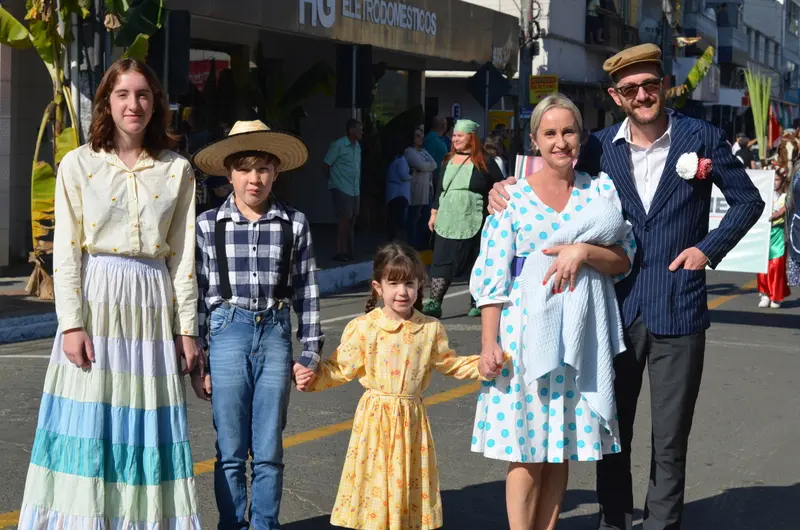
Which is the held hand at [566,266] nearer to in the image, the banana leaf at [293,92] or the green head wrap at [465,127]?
the green head wrap at [465,127]

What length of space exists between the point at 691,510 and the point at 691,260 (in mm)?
1763

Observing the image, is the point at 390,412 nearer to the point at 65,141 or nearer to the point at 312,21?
the point at 65,141

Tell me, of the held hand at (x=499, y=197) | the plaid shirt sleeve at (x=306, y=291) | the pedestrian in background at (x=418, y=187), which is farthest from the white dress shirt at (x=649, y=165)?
the pedestrian in background at (x=418, y=187)

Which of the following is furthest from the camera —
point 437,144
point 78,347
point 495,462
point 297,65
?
point 297,65

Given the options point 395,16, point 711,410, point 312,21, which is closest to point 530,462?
point 711,410

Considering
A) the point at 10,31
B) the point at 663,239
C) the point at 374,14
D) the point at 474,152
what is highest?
the point at 374,14

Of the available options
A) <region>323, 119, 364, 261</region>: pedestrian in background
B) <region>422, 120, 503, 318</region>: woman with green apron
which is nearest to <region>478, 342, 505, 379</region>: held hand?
<region>422, 120, 503, 318</region>: woman with green apron

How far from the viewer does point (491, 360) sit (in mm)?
4863

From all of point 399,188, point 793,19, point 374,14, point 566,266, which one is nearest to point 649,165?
point 566,266

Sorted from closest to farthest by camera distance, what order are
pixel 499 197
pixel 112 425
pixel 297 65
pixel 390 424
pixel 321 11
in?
pixel 112 425
pixel 499 197
pixel 390 424
pixel 321 11
pixel 297 65

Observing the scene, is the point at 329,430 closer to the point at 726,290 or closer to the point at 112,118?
the point at 112,118

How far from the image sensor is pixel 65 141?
13.1 meters

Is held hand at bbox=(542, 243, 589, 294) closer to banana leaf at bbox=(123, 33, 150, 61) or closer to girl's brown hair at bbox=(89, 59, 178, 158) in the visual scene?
girl's brown hair at bbox=(89, 59, 178, 158)

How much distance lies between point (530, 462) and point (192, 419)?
358 centimetres
